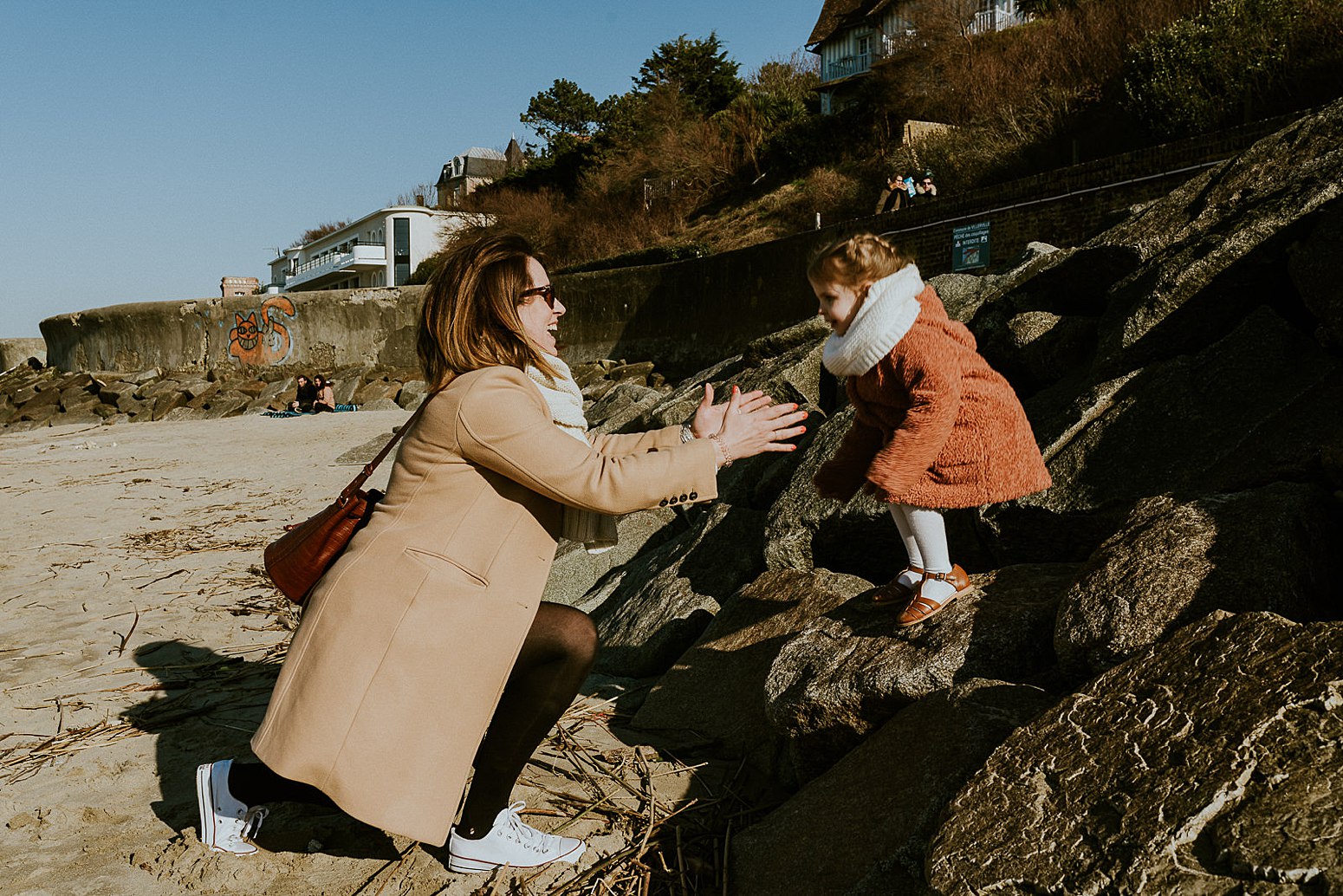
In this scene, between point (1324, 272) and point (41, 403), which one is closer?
point (1324, 272)

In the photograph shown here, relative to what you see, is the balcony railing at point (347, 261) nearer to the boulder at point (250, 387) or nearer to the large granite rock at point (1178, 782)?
the boulder at point (250, 387)

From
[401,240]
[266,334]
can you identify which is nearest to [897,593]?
[266,334]

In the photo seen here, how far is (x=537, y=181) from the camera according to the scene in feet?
147

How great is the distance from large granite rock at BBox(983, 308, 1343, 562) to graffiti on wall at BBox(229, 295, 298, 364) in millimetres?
26509

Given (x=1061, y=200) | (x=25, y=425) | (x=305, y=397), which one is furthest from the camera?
(x=25, y=425)

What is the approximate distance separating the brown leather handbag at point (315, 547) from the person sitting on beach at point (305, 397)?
20.1 meters

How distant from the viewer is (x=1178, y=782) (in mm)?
1940

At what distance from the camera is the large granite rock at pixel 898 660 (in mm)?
3115

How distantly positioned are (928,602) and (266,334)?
27.6 meters

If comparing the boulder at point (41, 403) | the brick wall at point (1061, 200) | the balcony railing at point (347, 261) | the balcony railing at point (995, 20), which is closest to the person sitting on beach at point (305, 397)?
the boulder at point (41, 403)

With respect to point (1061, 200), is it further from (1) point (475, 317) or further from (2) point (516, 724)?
(2) point (516, 724)

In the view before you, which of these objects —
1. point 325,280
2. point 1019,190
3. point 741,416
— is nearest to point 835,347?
point 741,416

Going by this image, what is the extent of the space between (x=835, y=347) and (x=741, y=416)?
2.51 ft

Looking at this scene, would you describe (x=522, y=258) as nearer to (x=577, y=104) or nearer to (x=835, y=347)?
(x=835, y=347)
